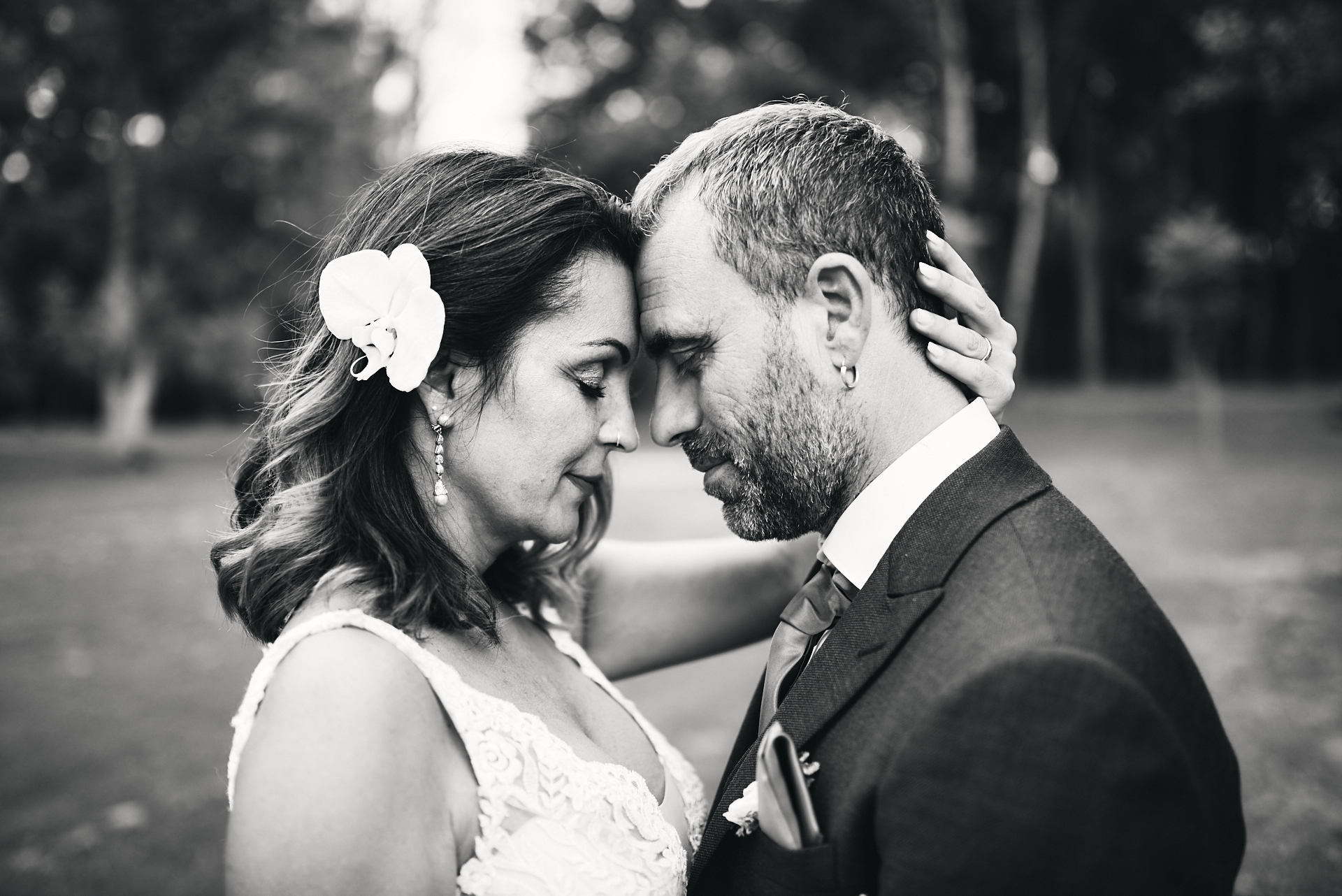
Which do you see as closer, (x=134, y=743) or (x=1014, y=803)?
(x=1014, y=803)

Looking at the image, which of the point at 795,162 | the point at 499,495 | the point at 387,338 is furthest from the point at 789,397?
the point at 387,338

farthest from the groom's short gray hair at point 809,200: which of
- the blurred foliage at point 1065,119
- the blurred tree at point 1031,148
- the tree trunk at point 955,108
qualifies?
the blurred tree at point 1031,148

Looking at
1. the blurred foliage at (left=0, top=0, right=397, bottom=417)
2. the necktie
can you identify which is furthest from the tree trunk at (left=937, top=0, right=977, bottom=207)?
the necktie

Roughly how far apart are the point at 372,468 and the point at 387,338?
346 millimetres

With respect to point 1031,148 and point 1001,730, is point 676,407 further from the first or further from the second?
point 1031,148

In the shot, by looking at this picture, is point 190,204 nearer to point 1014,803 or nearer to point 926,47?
point 926,47

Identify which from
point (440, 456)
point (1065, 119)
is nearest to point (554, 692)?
point (440, 456)

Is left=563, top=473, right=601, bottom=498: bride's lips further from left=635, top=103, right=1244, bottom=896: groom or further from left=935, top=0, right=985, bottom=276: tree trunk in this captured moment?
left=935, top=0, right=985, bottom=276: tree trunk

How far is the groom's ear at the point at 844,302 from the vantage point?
2.26m

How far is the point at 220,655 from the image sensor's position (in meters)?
8.96

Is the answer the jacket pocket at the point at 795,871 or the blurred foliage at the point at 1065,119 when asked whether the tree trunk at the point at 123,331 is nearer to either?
the blurred foliage at the point at 1065,119

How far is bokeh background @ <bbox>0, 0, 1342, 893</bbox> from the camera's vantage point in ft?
22.1

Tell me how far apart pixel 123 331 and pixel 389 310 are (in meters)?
21.6

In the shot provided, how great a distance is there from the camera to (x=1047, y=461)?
1909 cm
